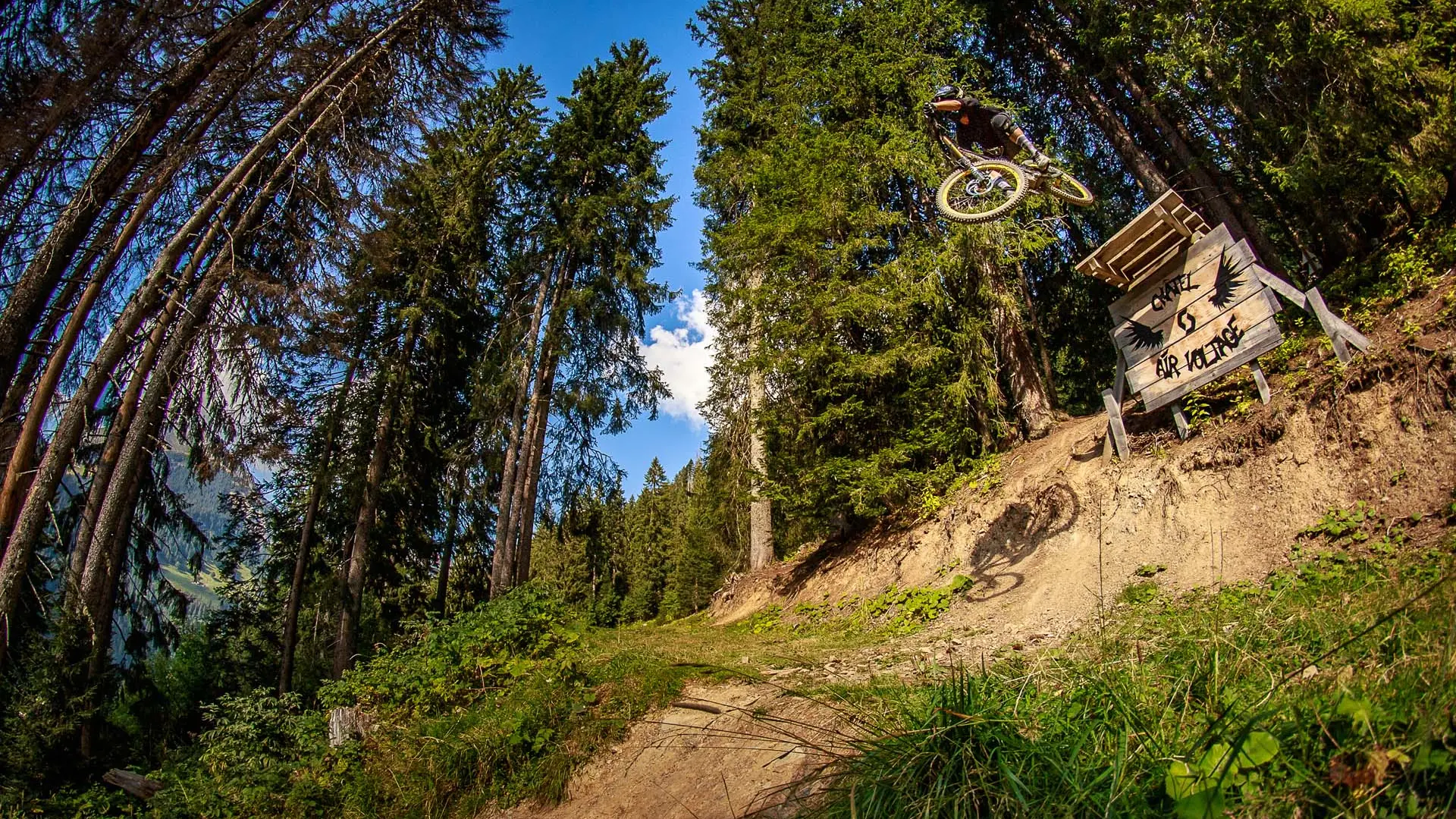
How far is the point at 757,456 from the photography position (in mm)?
13102

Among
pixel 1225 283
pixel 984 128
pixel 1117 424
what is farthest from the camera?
pixel 984 128

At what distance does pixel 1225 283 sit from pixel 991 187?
2.95m

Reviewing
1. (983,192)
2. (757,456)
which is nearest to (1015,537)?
(983,192)

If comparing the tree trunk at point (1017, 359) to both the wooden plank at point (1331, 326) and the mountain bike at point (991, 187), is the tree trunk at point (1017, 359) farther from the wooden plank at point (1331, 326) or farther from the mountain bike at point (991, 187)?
the wooden plank at point (1331, 326)

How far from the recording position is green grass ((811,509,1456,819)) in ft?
5.42

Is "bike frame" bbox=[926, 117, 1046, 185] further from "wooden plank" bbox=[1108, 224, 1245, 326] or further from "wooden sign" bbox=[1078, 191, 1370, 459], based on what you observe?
"wooden plank" bbox=[1108, 224, 1245, 326]

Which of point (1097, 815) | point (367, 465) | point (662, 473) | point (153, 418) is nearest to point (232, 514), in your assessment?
point (367, 465)

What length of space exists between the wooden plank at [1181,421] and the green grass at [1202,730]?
15.7 ft

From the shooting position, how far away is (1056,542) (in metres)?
7.98

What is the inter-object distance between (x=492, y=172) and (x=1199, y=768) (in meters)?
16.9

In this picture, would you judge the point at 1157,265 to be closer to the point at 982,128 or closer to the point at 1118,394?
the point at 1118,394

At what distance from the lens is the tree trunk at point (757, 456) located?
11.0 meters

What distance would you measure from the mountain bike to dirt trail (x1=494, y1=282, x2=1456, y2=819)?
350cm

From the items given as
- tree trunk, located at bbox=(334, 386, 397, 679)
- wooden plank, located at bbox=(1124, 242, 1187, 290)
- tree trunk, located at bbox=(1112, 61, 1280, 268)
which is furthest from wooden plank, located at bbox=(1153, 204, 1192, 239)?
tree trunk, located at bbox=(334, 386, 397, 679)
